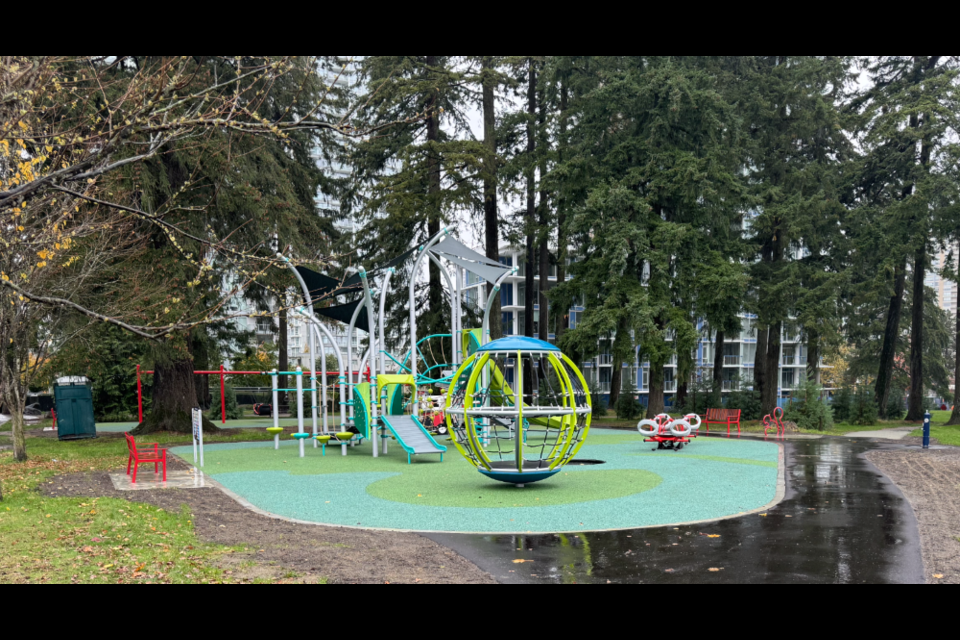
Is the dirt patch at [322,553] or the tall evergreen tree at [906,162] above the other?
the tall evergreen tree at [906,162]

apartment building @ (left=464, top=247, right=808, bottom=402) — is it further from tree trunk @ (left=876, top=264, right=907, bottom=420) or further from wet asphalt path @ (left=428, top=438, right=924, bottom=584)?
wet asphalt path @ (left=428, top=438, right=924, bottom=584)

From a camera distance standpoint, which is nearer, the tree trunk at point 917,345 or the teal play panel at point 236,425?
the teal play panel at point 236,425

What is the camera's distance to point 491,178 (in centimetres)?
2902

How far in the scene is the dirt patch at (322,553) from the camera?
22.3 feet

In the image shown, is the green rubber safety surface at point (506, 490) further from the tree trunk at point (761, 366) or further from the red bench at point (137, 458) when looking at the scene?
the tree trunk at point (761, 366)

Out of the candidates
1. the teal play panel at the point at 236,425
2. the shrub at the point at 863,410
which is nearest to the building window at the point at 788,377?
the shrub at the point at 863,410

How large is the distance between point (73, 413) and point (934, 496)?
75.0ft

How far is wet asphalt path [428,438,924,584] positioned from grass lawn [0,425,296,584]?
2.79 meters

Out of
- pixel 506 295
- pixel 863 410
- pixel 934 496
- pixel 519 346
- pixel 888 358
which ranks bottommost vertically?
pixel 863 410

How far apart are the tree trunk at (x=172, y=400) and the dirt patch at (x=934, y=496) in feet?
65.0

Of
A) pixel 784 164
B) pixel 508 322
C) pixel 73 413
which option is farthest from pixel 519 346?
pixel 508 322

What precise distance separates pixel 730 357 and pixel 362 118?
49759mm

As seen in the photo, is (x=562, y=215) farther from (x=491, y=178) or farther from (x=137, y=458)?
(x=137, y=458)

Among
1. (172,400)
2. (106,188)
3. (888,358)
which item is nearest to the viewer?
(106,188)
